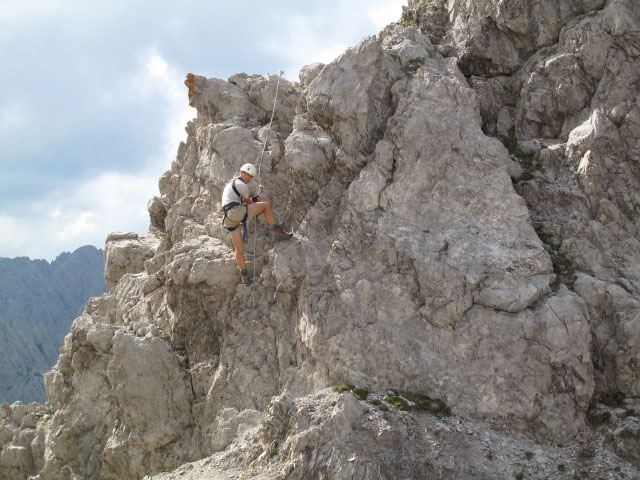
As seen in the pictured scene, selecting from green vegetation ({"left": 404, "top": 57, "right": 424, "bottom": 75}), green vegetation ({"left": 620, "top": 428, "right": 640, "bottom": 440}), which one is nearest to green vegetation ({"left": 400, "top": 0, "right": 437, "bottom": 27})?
green vegetation ({"left": 404, "top": 57, "right": 424, "bottom": 75})

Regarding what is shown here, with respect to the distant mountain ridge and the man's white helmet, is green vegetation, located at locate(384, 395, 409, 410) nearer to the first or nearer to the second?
the man's white helmet

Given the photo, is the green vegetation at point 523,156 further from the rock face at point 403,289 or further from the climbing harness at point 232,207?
the climbing harness at point 232,207

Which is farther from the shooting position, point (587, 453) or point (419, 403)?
point (419, 403)

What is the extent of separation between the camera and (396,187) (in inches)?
520

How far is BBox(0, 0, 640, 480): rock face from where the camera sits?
10156 mm

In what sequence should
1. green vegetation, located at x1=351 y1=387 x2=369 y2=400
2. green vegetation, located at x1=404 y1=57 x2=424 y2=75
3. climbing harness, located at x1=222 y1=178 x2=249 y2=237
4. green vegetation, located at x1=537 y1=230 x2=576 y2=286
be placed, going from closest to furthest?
1. green vegetation, located at x1=351 y1=387 x2=369 y2=400
2. green vegetation, located at x1=537 y1=230 x2=576 y2=286
3. climbing harness, located at x1=222 y1=178 x2=249 y2=237
4. green vegetation, located at x1=404 y1=57 x2=424 y2=75

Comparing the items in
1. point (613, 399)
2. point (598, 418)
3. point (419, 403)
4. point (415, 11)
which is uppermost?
point (415, 11)

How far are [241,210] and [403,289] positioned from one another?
→ 5.20 meters

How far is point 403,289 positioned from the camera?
1211cm

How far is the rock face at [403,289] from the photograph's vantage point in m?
10.2

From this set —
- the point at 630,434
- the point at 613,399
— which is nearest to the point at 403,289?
the point at 613,399

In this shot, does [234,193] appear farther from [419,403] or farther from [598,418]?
[598,418]

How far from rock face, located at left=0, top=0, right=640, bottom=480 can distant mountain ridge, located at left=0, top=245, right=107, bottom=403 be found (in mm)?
81583

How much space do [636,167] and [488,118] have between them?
465 cm
